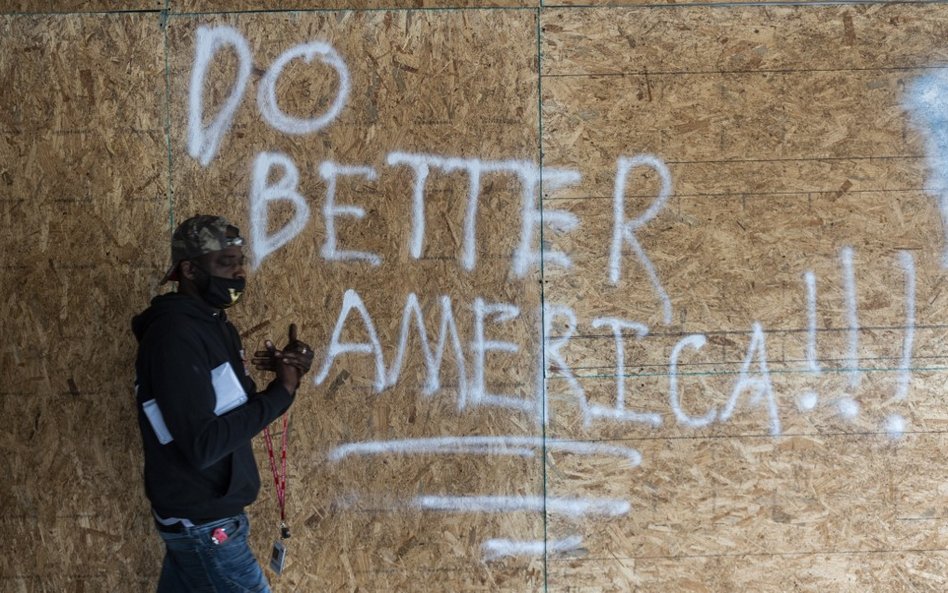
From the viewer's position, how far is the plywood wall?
12.7 feet

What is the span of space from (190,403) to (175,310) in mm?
329

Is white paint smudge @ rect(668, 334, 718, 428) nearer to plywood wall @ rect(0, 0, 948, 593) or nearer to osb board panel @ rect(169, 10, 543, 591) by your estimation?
plywood wall @ rect(0, 0, 948, 593)

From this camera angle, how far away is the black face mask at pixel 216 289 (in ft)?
Result: 9.99

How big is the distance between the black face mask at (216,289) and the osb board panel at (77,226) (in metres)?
0.93

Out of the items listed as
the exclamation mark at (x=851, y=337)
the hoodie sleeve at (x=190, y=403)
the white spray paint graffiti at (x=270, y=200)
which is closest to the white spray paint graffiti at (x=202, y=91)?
the white spray paint graffiti at (x=270, y=200)

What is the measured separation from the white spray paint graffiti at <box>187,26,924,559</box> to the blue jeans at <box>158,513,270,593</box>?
93 cm

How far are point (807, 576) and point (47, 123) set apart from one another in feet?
13.1

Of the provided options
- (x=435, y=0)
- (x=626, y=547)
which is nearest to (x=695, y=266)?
(x=626, y=547)

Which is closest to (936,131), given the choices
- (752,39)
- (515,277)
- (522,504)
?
(752,39)

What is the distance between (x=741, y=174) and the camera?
12.9 feet

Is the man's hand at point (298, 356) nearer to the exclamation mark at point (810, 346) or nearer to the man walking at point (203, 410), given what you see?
the man walking at point (203, 410)

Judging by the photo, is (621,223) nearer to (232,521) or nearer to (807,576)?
(807,576)

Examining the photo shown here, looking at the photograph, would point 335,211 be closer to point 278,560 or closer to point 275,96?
point 275,96

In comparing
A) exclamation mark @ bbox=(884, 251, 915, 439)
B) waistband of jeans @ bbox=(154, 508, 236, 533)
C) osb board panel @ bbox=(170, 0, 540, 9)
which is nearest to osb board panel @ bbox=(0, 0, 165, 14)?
osb board panel @ bbox=(170, 0, 540, 9)
